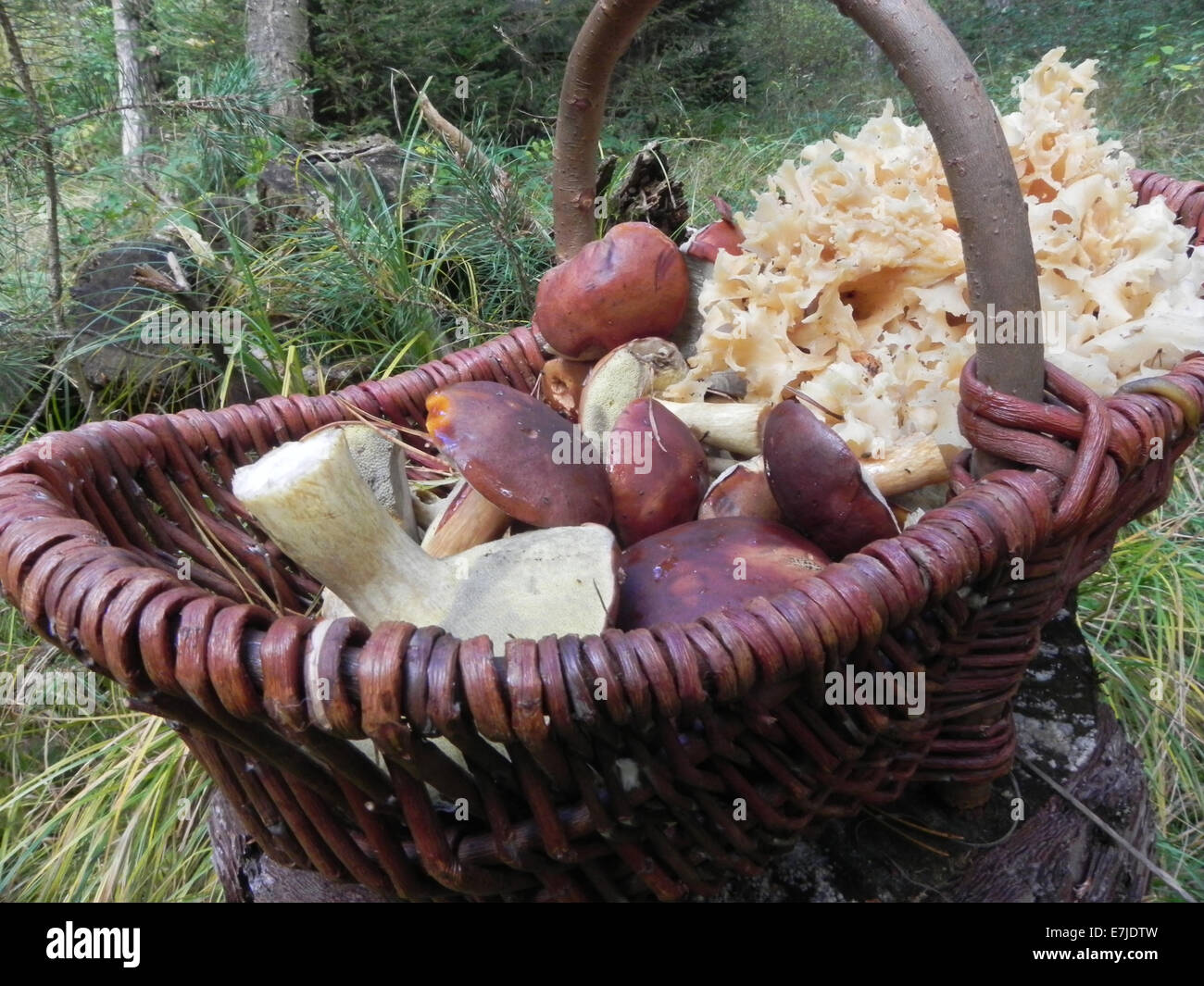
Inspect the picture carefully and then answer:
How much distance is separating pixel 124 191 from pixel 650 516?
10.7 ft

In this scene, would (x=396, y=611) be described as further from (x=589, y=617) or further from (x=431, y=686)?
(x=431, y=686)

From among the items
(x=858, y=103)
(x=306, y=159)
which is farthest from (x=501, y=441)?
(x=858, y=103)

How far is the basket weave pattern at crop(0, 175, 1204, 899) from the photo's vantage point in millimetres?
616

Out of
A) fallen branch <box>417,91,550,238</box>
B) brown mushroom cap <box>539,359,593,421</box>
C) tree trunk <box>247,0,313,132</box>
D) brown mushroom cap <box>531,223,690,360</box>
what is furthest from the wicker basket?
tree trunk <box>247,0,313,132</box>

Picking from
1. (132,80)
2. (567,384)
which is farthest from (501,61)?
(567,384)

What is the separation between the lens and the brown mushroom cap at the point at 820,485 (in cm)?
91

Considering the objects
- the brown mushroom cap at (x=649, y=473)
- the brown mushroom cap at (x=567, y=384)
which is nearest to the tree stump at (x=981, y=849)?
the brown mushroom cap at (x=649, y=473)

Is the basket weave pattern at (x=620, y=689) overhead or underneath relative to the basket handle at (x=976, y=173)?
underneath

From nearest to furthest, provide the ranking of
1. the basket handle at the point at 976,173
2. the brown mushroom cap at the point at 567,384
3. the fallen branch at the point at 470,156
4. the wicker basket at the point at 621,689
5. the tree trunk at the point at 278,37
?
the wicker basket at the point at 621,689, the basket handle at the point at 976,173, the brown mushroom cap at the point at 567,384, the fallen branch at the point at 470,156, the tree trunk at the point at 278,37

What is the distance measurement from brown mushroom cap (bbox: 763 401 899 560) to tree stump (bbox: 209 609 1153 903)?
1.20 feet

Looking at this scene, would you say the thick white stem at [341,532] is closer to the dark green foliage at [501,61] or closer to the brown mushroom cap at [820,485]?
the brown mushroom cap at [820,485]

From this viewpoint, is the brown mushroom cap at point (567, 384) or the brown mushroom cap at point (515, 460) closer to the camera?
the brown mushroom cap at point (515, 460)

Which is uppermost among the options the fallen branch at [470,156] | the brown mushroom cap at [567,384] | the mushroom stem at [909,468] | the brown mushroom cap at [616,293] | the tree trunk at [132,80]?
the tree trunk at [132,80]

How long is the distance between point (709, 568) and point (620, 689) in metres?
0.31
